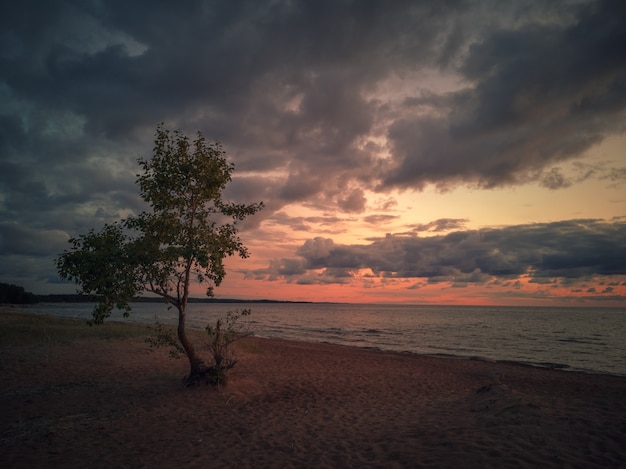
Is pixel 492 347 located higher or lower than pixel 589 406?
lower

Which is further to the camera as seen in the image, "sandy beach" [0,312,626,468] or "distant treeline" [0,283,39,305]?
"distant treeline" [0,283,39,305]

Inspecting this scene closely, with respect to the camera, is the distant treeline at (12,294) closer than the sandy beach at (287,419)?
No

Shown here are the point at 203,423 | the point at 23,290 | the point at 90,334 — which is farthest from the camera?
the point at 23,290

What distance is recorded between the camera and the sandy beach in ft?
28.4

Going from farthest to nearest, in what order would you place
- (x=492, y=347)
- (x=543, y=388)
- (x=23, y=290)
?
(x=23, y=290)
(x=492, y=347)
(x=543, y=388)

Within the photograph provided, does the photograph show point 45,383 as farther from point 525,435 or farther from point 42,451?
point 525,435

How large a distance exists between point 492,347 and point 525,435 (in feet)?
114

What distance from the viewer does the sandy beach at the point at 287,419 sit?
8656mm

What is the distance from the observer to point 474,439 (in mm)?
9078

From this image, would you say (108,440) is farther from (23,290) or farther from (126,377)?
(23,290)

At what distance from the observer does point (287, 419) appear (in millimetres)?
12250

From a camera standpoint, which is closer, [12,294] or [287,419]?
[287,419]

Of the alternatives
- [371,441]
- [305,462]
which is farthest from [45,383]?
[371,441]

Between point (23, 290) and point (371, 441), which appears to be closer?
point (371, 441)
